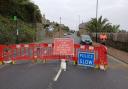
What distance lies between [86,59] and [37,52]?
4184 millimetres

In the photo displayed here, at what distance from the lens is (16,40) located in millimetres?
42562

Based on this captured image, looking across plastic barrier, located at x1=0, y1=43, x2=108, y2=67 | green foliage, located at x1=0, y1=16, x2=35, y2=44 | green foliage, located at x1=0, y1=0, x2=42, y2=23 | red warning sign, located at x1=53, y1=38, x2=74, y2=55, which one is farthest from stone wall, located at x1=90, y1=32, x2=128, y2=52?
green foliage, located at x1=0, y1=0, x2=42, y2=23

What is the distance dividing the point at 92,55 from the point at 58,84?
611 centimetres

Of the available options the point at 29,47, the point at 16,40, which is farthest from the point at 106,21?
the point at 29,47

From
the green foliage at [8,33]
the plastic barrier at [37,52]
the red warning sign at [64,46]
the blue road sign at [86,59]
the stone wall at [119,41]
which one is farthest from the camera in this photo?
the green foliage at [8,33]

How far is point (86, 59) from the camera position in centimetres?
1761

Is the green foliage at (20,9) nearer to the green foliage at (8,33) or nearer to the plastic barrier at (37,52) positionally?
the green foliage at (8,33)

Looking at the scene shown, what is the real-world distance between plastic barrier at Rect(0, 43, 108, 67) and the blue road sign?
2.76 ft

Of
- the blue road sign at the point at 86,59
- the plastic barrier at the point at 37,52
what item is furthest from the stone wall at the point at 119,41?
the blue road sign at the point at 86,59

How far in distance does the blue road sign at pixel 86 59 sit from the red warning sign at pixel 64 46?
1.25 m

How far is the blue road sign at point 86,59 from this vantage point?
57.2 feet

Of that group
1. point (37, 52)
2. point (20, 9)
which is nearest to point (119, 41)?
point (37, 52)

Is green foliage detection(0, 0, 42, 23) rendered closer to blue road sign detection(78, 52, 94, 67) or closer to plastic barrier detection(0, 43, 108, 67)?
plastic barrier detection(0, 43, 108, 67)

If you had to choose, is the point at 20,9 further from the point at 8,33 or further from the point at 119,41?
the point at 119,41
